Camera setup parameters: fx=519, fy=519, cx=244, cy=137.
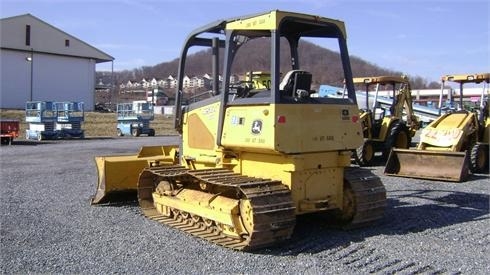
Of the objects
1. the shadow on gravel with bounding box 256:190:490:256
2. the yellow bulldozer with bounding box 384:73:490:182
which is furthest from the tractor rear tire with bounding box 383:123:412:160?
the shadow on gravel with bounding box 256:190:490:256

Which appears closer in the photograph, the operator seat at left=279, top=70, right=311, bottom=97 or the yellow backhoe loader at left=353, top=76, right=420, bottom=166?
the operator seat at left=279, top=70, right=311, bottom=97

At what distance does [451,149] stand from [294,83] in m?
8.08

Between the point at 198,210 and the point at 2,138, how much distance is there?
19.8m

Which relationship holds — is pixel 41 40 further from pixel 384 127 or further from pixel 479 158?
pixel 479 158

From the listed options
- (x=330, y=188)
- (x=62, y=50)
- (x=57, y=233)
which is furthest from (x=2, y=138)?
(x=62, y=50)

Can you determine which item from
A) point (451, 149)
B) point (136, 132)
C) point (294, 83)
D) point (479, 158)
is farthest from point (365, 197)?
point (136, 132)

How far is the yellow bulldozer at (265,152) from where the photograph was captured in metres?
6.05

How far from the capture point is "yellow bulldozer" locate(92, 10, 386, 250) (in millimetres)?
6047

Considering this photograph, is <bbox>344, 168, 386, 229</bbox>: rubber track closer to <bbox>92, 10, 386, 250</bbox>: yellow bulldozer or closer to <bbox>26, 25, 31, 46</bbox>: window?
<bbox>92, 10, 386, 250</bbox>: yellow bulldozer

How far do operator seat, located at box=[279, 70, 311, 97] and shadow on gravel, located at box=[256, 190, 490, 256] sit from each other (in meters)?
1.84

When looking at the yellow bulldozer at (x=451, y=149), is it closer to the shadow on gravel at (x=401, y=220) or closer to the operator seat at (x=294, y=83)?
the shadow on gravel at (x=401, y=220)

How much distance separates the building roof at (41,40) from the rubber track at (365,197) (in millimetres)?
50219

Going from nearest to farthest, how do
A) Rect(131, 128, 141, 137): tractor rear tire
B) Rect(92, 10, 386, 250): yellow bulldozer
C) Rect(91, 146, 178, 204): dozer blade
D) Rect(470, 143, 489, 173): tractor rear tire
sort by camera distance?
Rect(92, 10, 386, 250): yellow bulldozer
Rect(91, 146, 178, 204): dozer blade
Rect(470, 143, 489, 173): tractor rear tire
Rect(131, 128, 141, 137): tractor rear tire

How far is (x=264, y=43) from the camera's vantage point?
6.73 metres
